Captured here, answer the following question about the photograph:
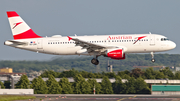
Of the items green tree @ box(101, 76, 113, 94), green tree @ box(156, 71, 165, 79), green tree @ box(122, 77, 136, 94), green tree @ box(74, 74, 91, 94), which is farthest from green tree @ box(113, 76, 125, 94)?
green tree @ box(156, 71, 165, 79)

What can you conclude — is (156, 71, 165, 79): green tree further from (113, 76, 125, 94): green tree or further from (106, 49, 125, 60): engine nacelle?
(106, 49, 125, 60): engine nacelle

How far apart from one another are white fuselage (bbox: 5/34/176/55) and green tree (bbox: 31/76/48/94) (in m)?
34.7

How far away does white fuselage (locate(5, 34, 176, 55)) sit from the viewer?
5028 centimetres

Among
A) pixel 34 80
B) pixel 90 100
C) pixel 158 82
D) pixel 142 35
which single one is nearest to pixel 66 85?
pixel 34 80

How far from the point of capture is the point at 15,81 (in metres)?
→ 92.3

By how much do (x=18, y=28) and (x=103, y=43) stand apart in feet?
48.9

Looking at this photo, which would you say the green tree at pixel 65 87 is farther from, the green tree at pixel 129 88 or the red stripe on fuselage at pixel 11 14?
the red stripe on fuselage at pixel 11 14

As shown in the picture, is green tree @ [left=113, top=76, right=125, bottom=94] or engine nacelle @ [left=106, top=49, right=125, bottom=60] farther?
green tree @ [left=113, top=76, right=125, bottom=94]

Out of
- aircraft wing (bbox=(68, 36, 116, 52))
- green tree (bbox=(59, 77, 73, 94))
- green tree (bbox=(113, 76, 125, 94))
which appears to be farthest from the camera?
green tree (bbox=(113, 76, 125, 94))

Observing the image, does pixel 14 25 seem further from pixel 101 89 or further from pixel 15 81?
pixel 101 89

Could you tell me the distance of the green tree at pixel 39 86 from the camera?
86275 millimetres

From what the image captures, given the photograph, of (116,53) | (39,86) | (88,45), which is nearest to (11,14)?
(88,45)

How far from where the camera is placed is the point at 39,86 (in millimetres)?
87750

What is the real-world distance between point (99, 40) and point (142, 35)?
6633 millimetres
